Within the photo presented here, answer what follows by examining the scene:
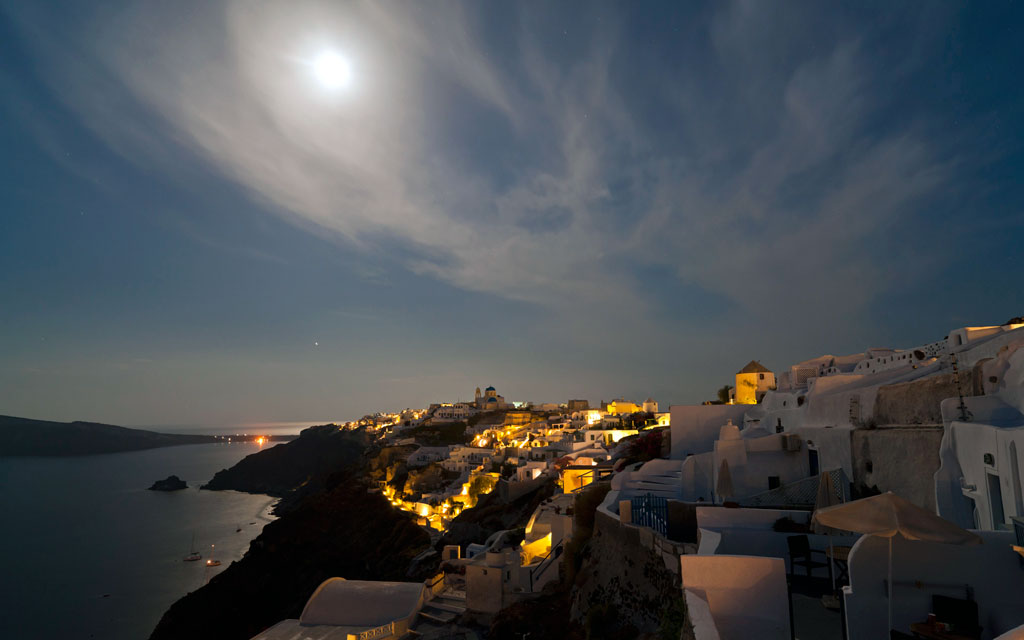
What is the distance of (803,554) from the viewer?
7027 mm

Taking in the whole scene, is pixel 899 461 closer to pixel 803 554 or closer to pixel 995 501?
pixel 995 501

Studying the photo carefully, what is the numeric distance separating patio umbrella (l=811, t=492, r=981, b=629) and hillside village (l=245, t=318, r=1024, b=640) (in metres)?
0.06

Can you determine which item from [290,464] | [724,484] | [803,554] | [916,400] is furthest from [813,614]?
[290,464]

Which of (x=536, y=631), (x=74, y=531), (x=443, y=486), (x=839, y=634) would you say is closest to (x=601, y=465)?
(x=536, y=631)

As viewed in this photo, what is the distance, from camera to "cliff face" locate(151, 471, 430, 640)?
41.1 meters

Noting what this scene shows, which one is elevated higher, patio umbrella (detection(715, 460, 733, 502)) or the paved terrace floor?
patio umbrella (detection(715, 460, 733, 502))

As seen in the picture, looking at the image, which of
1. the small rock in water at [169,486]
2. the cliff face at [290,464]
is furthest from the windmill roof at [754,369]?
the small rock in water at [169,486]

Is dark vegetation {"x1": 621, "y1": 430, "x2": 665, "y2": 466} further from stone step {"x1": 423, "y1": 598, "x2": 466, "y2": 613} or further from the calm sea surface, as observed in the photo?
the calm sea surface

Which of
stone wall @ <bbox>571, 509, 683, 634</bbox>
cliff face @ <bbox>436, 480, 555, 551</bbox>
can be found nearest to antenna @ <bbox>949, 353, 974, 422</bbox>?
stone wall @ <bbox>571, 509, 683, 634</bbox>

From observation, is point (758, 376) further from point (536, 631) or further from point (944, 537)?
point (944, 537)

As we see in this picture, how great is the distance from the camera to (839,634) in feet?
17.4

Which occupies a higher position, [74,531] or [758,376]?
[758,376]

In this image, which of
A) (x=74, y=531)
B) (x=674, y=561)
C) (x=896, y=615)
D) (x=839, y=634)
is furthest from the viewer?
(x=74, y=531)

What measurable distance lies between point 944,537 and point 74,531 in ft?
346
